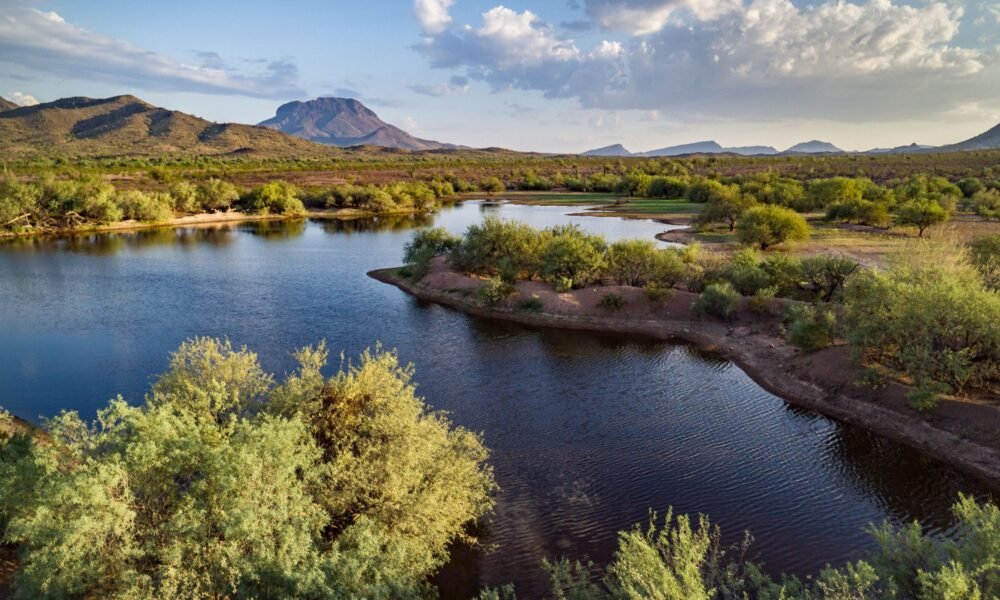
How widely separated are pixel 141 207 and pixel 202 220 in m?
9.74

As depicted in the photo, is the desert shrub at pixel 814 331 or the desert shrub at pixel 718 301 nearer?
the desert shrub at pixel 814 331

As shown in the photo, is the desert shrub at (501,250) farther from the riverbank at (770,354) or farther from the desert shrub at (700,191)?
the desert shrub at (700,191)

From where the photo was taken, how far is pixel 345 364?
102 feet

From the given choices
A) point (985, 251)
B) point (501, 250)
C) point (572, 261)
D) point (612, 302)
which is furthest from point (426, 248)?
point (985, 251)

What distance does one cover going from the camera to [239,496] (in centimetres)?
1227

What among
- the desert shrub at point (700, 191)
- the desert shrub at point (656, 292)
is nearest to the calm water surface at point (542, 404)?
the desert shrub at point (656, 292)

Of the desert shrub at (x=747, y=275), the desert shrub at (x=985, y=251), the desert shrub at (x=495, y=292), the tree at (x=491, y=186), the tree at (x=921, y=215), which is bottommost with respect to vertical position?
the desert shrub at (x=495, y=292)

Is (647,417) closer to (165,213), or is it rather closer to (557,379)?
(557,379)

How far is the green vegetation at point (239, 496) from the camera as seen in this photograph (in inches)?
446

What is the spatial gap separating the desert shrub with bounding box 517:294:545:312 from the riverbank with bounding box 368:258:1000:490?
0.72 feet

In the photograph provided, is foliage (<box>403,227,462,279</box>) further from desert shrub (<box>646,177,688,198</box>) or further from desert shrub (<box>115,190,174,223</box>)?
desert shrub (<box>646,177,688,198</box>)

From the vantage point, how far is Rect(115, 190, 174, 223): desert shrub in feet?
282

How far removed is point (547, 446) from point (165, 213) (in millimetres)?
86079

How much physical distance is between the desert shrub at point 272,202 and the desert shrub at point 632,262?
246ft
